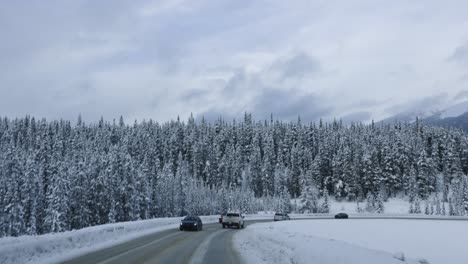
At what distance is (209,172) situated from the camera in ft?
537

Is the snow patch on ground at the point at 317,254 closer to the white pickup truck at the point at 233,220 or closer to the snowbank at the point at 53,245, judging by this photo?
the snowbank at the point at 53,245

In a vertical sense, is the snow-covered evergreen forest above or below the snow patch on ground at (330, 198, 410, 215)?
above

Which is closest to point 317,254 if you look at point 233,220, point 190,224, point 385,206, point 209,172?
point 190,224

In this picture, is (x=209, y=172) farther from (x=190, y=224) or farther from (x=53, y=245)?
(x=53, y=245)

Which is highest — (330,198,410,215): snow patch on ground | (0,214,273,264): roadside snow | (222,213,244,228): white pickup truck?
(0,214,273,264): roadside snow

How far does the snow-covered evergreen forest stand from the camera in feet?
220

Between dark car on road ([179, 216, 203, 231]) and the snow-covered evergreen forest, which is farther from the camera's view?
the snow-covered evergreen forest

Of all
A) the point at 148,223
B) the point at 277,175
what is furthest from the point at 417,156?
the point at 148,223

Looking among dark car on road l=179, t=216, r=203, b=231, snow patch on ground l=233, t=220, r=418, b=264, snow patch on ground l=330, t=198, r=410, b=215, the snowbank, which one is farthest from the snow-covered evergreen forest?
snow patch on ground l=233, t=220, r=418, b=264

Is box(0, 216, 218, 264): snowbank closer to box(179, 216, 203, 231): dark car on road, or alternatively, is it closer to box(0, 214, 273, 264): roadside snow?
box(0, 214, 273, 264): roadside snow

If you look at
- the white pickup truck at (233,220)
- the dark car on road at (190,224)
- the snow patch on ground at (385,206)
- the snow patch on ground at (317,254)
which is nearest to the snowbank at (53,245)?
the snow patch on ground at (317,254)

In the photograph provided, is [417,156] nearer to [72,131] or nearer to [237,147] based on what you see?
[237,147]

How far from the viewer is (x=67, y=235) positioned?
2295 cm

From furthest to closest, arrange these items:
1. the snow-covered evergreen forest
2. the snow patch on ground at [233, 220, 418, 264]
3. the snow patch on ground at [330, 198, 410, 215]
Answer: the snow patch on ground at [330, 198, 410, 215]
the snow-covered evergreen forest
the snow patch on ground at [233, 220, 418, 264]
